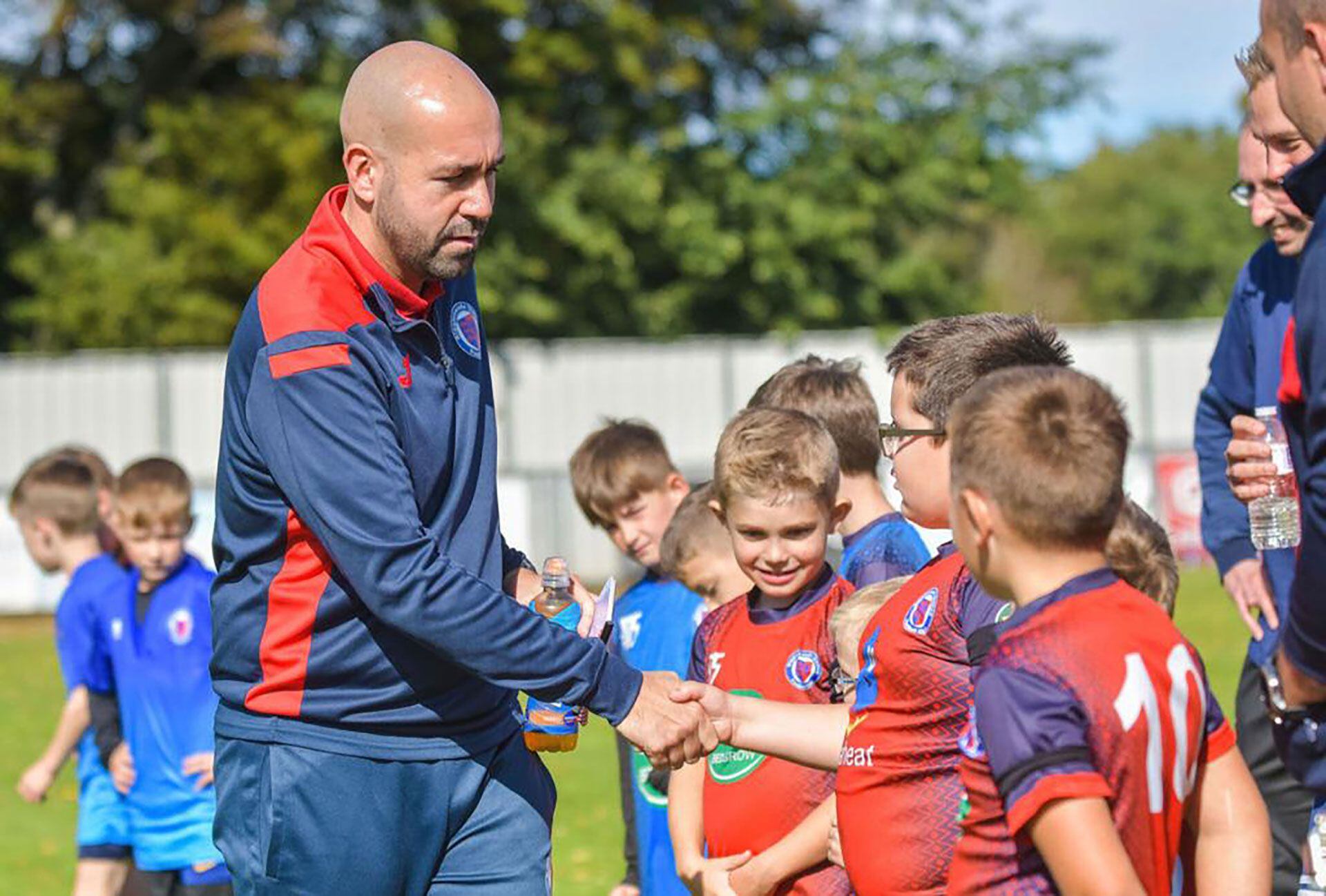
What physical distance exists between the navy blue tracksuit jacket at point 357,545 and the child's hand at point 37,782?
338 centimetres

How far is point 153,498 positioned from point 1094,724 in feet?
15.8

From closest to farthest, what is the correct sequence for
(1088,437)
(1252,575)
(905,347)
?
1. (1088,437)
2. (905,347)
3. (1252,575)

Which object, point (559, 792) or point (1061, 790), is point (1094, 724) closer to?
point (1061, 790)

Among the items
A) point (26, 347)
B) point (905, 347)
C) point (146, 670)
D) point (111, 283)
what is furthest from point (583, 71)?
point (905, 347)

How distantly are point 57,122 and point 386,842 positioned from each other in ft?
95.9

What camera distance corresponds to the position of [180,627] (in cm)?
696

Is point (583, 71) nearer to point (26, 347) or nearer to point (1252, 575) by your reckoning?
point (26, 347)

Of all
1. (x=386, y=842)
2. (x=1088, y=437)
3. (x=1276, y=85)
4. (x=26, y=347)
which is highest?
(x=26, y=347)

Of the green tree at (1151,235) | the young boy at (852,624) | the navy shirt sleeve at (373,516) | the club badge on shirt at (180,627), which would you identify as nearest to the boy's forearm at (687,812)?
the young boy at (852,624)

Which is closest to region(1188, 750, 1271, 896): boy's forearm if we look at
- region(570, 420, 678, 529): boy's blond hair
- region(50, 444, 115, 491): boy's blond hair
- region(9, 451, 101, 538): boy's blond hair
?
region(570, 420, 678, 529): boy's blond hair

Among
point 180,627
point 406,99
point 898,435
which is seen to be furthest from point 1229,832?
point 180,627

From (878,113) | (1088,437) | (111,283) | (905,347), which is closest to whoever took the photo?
(1088,437)

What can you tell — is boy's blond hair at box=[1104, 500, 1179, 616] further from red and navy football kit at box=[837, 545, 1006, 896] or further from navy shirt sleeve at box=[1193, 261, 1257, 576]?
navy shirt sleeve at box=[1193, 261, 1257, 576]

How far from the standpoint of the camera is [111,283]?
28.1 meters
